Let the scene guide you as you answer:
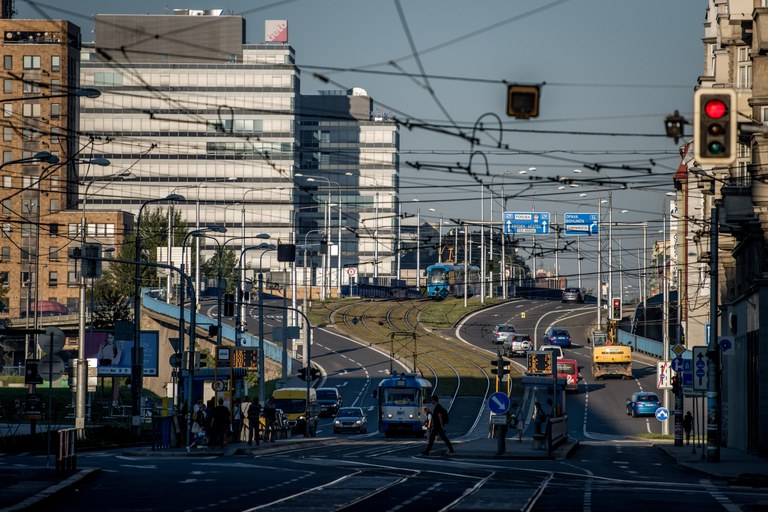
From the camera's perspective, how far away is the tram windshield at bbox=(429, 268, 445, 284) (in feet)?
406

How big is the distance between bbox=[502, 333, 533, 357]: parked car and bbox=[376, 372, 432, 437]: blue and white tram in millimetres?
33385

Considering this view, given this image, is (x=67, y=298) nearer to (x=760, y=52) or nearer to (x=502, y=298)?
(x=502, y=298)

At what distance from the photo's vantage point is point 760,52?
4231 cm

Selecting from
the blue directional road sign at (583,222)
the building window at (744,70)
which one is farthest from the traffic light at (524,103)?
the blue directional road sign at (583,222)

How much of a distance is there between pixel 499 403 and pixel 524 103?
17323 mm

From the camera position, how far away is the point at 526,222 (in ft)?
311

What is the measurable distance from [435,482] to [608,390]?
2301 inches

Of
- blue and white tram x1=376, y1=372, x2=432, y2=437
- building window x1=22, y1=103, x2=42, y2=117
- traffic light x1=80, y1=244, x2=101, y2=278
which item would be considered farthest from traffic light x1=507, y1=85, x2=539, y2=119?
building window x1=22, y1=103, x2=42, y2=117

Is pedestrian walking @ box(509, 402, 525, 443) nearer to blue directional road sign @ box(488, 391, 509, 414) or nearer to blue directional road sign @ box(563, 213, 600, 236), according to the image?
blue directional road sign @ box(488, 391, 509, 414)

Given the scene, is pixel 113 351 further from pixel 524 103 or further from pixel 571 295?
pixel 571 295

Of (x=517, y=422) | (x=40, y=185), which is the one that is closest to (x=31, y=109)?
(x=40, y=185)

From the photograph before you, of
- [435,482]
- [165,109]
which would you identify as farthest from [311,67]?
[165,109]

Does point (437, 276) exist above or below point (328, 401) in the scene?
above

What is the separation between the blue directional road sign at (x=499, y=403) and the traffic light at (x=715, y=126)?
2010 centimetres
